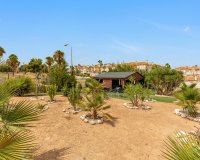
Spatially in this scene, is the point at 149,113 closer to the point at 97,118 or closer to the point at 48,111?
the point at 97,118

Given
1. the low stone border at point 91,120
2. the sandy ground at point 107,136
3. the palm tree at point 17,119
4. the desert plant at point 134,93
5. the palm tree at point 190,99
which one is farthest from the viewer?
the desert plant at point 134,93

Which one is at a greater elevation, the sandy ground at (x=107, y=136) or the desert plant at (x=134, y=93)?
the desert plant at (x=134, y=93)

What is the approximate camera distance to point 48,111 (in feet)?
42.9

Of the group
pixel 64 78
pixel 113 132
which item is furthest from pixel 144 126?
pixel 64 78

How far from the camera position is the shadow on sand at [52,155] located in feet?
26.6

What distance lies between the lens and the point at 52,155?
838 cm

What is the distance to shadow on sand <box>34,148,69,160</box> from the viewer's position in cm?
810

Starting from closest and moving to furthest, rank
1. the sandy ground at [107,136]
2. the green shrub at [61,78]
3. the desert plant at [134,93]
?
the sandy ground at [107,136]
the desert plant at [134,93]
the green shrub at [61,78]

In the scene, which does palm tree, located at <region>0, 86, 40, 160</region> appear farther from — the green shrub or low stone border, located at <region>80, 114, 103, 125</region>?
the green shrub

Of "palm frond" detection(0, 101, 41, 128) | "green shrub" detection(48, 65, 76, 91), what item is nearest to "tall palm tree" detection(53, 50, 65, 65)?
"green shrub" detection(48, 65, 76, 91)

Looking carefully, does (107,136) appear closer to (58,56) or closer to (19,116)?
(19,116)

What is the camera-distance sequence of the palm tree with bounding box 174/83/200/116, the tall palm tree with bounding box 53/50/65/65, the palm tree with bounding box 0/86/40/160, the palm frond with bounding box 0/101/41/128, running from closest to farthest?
the palm tree with bounding box 0/86/40/160
the palm frond with bounding box 0/101/41/128
the palm tree with bounding box 174/83/200/116
the tall palm tree with bounding box 53/50/65/65

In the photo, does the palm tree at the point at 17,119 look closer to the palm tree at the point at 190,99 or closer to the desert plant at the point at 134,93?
the desert plant at the point at 134,93

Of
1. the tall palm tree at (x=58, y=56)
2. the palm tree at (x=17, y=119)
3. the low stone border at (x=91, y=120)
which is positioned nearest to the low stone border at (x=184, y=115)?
the low stone border at (x=91, y=120)
